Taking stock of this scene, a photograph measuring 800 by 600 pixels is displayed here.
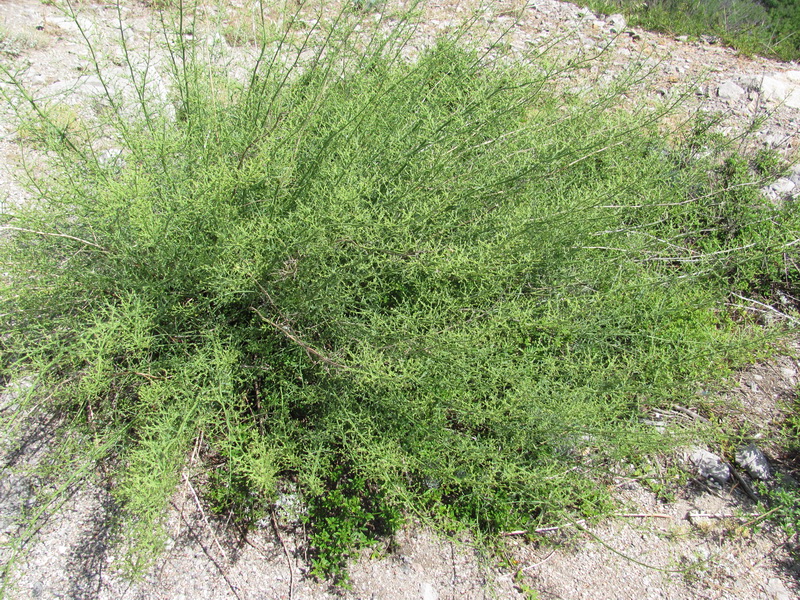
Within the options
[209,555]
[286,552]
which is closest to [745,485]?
[286,552]

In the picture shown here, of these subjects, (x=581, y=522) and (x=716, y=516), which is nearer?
(x=581, y=522)

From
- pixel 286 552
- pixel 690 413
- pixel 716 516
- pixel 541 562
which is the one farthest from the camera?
pixel 690 413

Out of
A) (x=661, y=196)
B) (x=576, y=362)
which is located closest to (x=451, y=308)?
(x=576, y=362)

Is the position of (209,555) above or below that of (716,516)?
above

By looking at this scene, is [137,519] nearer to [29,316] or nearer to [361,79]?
[29,316]

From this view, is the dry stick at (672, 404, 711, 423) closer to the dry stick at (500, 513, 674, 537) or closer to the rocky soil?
the rocky soil

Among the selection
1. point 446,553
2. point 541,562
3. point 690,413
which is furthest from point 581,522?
point 690,413

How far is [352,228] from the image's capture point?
1831mm

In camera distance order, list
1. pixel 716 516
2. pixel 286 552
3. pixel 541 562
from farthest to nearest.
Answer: pixel 716 516 → pixel 541 562 → pixel 286 552

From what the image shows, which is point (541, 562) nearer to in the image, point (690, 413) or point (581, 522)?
point (581, 522)

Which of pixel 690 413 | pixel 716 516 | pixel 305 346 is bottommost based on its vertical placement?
pixel 716 516

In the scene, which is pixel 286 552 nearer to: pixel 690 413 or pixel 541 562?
pixel 541 562

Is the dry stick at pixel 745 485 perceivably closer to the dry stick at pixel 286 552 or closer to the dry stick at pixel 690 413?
the dry stick at pixel 690 413

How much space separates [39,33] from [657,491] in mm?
4470
